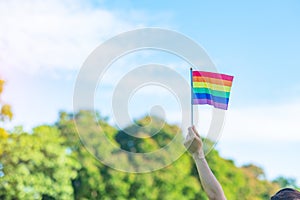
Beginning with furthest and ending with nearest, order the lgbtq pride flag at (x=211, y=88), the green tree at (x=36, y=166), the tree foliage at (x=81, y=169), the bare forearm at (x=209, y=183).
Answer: the tree foliage at (x=81, y=169) < the green tree at (x=36, y=166) < the lgbtq pride flag at (x=211, y=88) < the bare forearm at (x=209, y=183)

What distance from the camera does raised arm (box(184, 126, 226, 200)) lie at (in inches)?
145

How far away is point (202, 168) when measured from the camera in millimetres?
3809

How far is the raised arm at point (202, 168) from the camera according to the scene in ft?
12.1

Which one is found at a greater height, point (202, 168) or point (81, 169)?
point (81, 169)

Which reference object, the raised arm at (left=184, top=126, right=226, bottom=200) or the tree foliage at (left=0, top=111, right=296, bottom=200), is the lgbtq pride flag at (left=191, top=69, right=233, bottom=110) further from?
the tree foliage at (left=0, top=111, right=296, bottom=200)

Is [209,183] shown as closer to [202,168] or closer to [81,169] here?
[202,168]

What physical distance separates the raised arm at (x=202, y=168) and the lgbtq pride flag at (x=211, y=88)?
2.85 ft

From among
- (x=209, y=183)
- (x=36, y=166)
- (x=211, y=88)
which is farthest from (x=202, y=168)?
(x=36, y=166)

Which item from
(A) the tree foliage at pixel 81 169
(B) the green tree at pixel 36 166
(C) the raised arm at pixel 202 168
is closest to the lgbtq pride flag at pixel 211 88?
(C) the raised arm at pixel 202 168

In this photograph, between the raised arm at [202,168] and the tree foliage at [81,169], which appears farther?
the tree foliage at [81,169]

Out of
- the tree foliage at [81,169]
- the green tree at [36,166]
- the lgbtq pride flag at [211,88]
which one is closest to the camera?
the lgbtq pride flag at [211,88]

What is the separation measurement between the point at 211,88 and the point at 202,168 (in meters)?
1.12

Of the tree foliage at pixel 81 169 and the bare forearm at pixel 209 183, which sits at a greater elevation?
the tree foliage at pixel 81 169

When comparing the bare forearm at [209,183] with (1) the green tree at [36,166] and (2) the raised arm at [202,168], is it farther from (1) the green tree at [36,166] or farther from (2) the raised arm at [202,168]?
(1) the green tree at [36,166]
